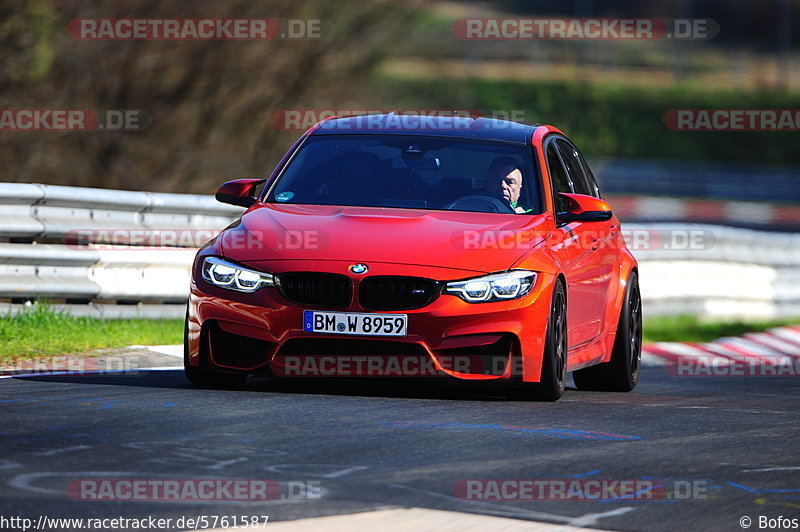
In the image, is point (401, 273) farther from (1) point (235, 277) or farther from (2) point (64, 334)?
(2) point (64, 334)

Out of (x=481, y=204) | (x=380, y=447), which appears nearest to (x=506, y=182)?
(x=481, y=204)

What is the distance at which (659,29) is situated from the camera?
90.2 m

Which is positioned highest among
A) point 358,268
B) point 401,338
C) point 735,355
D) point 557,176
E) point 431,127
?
point 431,127

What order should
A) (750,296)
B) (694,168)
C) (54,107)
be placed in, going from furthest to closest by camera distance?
(694,168) < (54,107) < (750,296)

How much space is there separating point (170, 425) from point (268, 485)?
4.77ft

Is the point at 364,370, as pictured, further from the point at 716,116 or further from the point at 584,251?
the point at 716,116

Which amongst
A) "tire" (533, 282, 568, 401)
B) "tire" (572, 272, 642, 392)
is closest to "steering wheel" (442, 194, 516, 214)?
"tire" (533, 282, 568, 401)

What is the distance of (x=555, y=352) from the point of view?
8961mm

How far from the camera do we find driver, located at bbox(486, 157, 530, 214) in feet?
31.8

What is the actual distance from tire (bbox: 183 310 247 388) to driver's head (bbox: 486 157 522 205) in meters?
1.89

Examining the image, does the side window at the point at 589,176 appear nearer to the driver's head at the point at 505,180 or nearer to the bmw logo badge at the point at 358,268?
the driver's head at the point at 505,180

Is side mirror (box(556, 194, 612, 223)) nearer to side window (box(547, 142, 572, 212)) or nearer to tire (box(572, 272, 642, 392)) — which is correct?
side window (box(547, 142, 572, 212))

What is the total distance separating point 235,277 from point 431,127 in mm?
2148

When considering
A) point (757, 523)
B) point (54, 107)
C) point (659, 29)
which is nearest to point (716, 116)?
point (659, 29)
